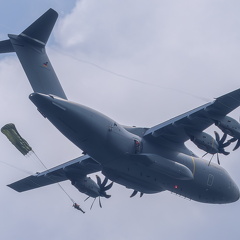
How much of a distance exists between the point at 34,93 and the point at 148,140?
234 inches

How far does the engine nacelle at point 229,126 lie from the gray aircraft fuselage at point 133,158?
2.40 m

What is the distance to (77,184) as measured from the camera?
31656 mm

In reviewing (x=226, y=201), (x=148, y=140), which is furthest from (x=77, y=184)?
(x=226, y=201)

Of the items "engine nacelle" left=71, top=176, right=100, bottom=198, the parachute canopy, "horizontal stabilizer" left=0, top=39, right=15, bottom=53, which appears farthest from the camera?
"engine nacelle" left=71, top=176, right=100, bottom=198

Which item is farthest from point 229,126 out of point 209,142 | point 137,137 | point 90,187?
point 90,187

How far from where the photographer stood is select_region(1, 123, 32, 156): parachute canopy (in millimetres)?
26500

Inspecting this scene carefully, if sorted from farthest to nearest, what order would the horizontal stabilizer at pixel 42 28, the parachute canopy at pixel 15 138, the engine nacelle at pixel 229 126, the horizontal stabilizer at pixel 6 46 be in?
the engine nacelle at pixel 229 126 < the horizontal stabilizer at pixel 6 46 < the parachute canopy at pixel 15 138 < the horizontal stabilizer at pixel 42 28

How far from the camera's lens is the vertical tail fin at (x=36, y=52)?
2612 centimetres

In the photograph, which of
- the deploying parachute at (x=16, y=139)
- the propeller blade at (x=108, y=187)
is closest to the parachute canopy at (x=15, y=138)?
the deploying parachute at (x=16, y=139)

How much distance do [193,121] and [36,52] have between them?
22.9ft

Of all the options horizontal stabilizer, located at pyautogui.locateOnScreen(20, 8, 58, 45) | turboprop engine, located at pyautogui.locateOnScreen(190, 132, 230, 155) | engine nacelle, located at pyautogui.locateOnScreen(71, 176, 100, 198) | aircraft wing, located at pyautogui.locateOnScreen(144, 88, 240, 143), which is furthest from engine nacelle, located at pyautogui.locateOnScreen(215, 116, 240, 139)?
horizontal stabilizer, located at pyautogui.locateOnScreen(20, 8, 58, 45)

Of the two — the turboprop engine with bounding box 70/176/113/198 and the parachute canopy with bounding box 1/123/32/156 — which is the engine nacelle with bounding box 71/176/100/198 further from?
the parachute canopy with bounding box 1/123/32/156

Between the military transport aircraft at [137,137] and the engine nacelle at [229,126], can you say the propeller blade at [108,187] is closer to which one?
the military transport aircraft at [137,137]

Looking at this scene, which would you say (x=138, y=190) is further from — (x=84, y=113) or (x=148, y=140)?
(x=84, y=113)
